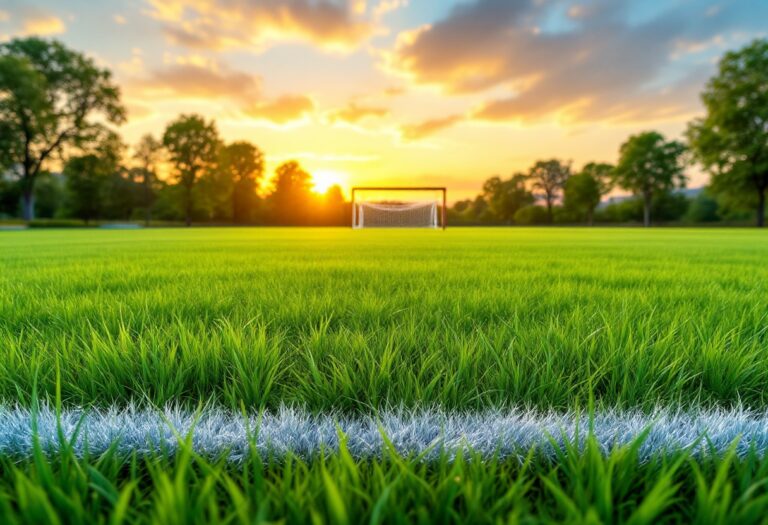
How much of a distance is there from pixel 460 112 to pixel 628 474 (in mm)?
37010

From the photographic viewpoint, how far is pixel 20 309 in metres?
1.86

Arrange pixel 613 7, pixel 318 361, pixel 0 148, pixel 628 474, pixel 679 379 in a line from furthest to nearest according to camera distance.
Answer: pixel 0 148 → pixel 613 7 → pixel 318 361 → pixel 679 379 → pixel 628 474

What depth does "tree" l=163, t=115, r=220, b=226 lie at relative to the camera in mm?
38281

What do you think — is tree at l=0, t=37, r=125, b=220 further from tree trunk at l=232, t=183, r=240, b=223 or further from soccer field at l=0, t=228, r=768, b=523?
soccer field at l=0, t=228, r=768, b=523

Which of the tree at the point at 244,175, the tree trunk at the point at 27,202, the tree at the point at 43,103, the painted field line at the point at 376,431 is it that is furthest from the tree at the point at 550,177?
the painted field line at the point at 376,431

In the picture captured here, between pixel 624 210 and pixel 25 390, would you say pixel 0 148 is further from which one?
pixel 624 210

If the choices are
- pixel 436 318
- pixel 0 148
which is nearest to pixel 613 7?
pixel 436 318

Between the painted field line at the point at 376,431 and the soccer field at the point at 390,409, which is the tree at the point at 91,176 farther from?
the painted field line at the point at 376,431

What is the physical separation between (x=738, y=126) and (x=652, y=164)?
43.7 ft

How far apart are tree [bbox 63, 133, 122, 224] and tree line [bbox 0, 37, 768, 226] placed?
12 centimetres

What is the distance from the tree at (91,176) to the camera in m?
31.4

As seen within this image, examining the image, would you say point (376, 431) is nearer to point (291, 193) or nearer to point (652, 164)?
point (652, 164)

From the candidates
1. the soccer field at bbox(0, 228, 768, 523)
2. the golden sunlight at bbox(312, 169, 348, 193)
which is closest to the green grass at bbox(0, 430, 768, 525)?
the soccer field at bbox(0, 228, 768, 523)

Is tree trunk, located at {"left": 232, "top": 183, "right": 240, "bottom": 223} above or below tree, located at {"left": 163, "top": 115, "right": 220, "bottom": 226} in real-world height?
below
